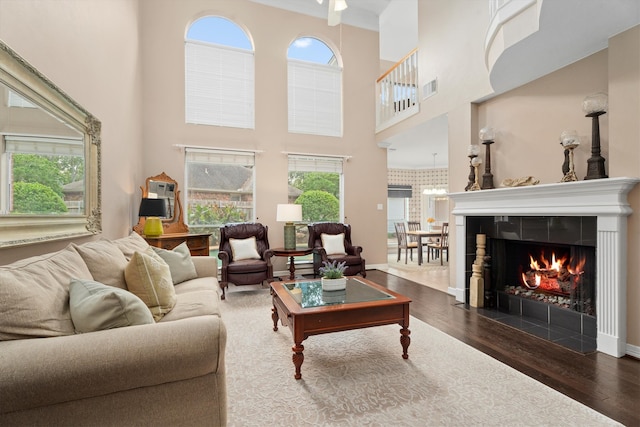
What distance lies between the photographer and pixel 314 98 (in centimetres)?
594

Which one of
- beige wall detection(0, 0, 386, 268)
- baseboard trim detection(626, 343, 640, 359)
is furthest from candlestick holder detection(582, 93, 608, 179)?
beige wall detection(0, 0, 386, 268)

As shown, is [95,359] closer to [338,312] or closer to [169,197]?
[338,312]

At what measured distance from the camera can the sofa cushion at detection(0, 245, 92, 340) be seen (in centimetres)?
120

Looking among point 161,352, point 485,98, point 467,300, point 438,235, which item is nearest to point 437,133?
point 485,98

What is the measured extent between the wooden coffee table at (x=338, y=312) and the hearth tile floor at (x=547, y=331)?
1455 millimetres

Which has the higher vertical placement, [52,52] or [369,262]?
[52,52]

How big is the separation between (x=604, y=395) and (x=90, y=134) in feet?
14.2

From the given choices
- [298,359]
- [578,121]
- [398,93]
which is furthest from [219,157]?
[578,121]

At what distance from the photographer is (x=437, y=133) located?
5.61m

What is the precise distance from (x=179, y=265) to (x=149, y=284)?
3.20 feet

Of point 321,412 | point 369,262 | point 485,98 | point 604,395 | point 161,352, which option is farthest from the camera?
point 369,262

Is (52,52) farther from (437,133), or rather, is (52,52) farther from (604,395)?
(437,133)

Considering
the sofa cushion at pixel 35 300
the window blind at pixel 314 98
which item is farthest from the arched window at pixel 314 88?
the sofa cushion at pixel 35 300

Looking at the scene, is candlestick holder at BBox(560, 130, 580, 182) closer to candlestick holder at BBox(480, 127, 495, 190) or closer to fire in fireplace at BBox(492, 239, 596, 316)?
fire in fireplace at BBox(492, 239, 596, 316)
